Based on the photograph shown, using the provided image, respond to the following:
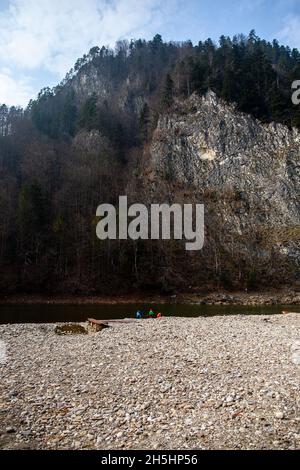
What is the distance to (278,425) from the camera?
9.06m

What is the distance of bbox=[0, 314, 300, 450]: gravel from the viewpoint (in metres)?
8.90

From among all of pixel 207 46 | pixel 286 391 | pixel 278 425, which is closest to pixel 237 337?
pixel 286 391

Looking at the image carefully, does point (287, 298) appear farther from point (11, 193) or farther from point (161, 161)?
point (11, 193)

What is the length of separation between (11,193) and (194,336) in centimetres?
7190

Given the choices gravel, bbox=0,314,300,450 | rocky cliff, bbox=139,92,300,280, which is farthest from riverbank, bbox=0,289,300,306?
gravel, bbox=0,314,300,450

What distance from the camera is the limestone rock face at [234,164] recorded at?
245 feet

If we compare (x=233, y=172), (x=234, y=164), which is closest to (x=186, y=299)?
(x=233, y=172)

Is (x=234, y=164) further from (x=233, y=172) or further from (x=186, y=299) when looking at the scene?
(x=186, y=299)

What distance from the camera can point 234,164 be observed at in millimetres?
83438

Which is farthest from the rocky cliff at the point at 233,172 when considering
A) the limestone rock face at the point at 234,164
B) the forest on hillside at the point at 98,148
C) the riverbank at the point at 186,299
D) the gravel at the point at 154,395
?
the gravel at the point at 154,395

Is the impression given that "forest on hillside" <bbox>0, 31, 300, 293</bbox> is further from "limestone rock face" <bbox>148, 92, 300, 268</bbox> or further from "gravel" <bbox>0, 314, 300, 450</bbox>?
"gravel" <bbox>0, 314, 300, 450</bbox>

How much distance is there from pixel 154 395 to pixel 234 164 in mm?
77838

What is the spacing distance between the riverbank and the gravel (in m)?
34.9

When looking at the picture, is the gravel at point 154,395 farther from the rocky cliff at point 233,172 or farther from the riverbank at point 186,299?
the rocky cliff at point 233,172
